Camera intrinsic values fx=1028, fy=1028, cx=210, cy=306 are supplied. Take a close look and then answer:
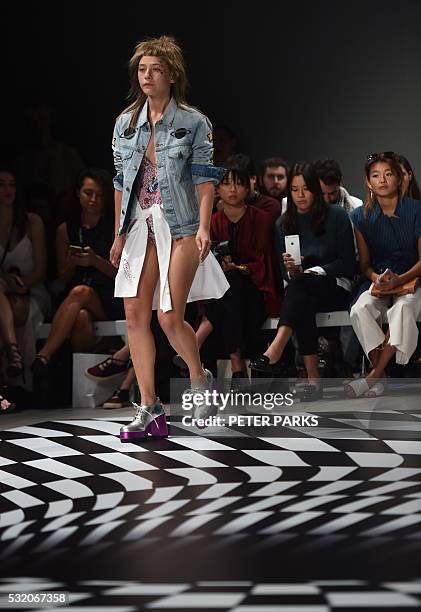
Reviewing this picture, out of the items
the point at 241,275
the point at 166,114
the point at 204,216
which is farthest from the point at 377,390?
the point at 166,114

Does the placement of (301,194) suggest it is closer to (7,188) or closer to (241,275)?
(241,275)

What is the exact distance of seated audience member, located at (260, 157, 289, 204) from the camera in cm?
552

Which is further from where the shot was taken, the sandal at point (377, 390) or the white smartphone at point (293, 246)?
the white smartphone at point (293, 246)

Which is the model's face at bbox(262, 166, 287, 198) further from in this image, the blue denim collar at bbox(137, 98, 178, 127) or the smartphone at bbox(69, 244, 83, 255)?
the blue denim collar at bbox(137, 98, 178, 127)

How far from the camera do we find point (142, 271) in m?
3.52

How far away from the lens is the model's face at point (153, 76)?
3.47 metres

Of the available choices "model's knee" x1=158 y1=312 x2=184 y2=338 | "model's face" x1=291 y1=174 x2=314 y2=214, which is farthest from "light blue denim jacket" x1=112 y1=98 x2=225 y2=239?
"model's face" x1=291 y1=174 x2=314 y2=214

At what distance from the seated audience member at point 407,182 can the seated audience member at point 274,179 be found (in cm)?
81

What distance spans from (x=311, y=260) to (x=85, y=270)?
1168mm

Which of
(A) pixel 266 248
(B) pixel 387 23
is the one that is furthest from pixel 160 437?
(B) pixel 387 23

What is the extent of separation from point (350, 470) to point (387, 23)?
152 inches

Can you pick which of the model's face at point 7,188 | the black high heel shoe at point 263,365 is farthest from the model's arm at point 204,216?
the model's face at point 7,188

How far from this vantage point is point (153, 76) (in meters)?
3.47

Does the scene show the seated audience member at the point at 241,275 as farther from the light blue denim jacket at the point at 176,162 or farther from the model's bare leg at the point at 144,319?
the light blue denim jacket at the point at 176,162
